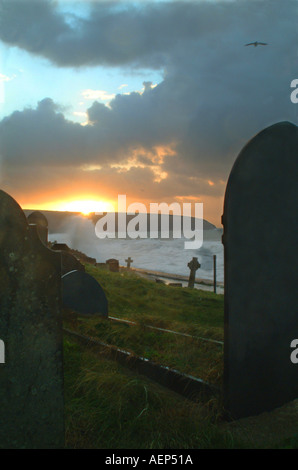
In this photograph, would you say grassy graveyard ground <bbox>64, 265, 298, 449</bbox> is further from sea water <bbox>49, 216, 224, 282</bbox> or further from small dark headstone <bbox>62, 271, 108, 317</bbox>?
sea water <bbox>49, 216, 224, 282</bbox>

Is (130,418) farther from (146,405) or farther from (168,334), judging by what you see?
(168,334)

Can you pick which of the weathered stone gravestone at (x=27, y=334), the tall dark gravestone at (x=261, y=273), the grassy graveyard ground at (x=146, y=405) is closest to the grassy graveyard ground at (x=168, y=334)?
the grassy graveyard ground at (x=146, y=405)

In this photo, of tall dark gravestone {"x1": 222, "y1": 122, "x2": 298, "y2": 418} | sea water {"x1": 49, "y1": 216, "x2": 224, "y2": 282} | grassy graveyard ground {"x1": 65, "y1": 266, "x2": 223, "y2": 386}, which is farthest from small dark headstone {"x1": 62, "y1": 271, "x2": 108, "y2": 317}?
sea water {"x1": 49, "y1": 216, "x2": 224, "y2": 282}

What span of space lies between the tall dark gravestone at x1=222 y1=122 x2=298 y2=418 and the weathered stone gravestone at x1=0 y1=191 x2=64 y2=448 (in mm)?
1568

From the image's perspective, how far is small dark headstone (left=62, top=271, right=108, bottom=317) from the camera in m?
6.26

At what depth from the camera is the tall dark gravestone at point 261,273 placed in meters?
3.32

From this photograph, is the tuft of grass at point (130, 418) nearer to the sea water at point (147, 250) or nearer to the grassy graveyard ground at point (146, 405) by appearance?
the grassy graveyard ground at point (146, 405)

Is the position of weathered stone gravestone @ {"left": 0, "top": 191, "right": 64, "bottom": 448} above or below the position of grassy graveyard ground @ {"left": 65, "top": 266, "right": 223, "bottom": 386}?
above

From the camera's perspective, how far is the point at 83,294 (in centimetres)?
639

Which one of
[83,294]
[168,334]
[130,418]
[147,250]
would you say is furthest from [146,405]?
[147,250]

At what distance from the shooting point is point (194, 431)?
278cm

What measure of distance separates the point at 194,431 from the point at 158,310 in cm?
604

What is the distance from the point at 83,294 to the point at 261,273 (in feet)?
12.0
